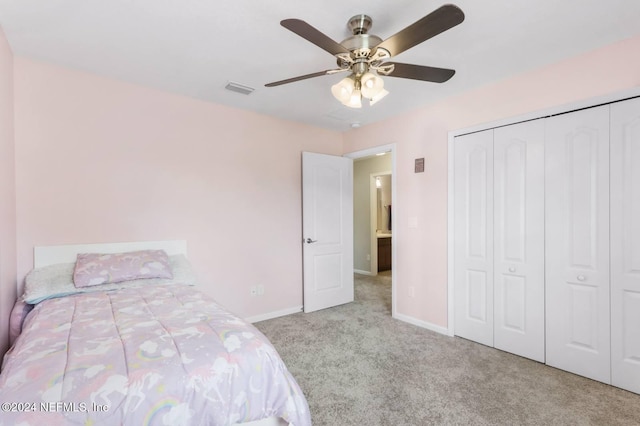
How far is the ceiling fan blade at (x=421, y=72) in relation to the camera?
174 cm

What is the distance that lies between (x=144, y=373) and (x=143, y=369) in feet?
0.07

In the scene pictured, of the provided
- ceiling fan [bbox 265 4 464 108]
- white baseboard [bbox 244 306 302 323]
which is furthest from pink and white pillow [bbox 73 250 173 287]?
ceiling fan [bbox 265 4 464 108]

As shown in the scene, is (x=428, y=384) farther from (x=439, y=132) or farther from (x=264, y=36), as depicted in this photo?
(x=264, y=36)

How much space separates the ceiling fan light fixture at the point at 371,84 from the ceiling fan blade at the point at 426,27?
0.53 ft

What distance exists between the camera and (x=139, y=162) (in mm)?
2830

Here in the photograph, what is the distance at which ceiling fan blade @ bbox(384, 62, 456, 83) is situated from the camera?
1738mm

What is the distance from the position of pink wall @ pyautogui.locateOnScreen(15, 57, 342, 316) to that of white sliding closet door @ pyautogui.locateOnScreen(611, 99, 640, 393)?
2.97 m

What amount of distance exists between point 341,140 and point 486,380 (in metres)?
3.31

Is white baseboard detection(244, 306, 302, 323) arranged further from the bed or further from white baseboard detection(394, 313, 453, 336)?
the bed

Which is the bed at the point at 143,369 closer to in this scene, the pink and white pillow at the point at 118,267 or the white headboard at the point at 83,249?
Answer: the pink and white pillow at the point at 118,267

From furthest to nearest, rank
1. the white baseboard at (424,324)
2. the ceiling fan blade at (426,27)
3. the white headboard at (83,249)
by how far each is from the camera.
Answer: the white baseboard at (424,324) < the white headboard at (83,249) < the ceiling fan blade at (426,27)

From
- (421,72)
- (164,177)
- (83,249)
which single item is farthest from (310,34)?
(83,249)

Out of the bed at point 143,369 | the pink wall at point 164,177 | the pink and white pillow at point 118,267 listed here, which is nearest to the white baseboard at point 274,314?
the pink wall at point 164,177

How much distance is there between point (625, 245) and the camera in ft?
6.94
